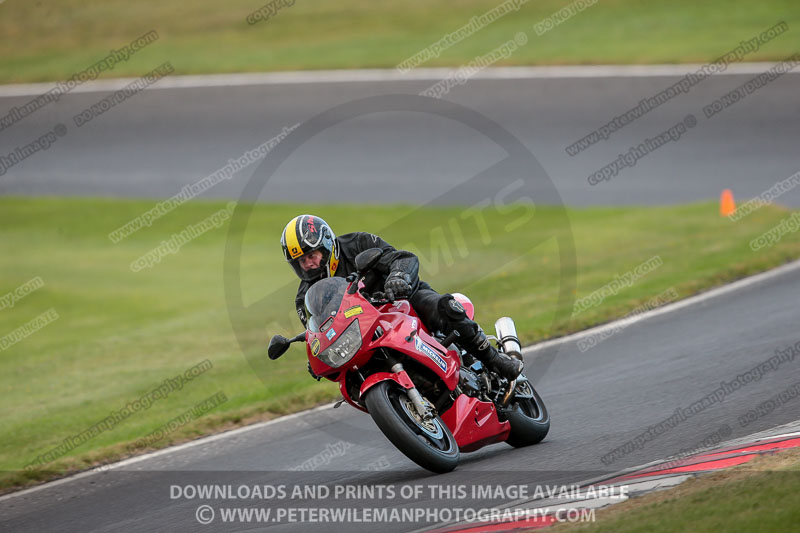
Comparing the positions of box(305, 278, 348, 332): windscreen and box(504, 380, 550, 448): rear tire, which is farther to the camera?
box(504, 380, 550, 448): rear tire

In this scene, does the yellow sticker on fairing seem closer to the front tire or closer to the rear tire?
the front tire

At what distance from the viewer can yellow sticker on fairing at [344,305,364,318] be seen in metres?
7.15

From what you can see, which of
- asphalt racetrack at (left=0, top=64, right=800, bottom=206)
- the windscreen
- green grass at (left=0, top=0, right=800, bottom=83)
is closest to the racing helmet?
the windscreen

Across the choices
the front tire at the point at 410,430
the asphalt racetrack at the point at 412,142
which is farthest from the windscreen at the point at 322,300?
the asphalt racetrack at the point at 412,142

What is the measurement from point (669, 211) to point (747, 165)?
261 centimetres

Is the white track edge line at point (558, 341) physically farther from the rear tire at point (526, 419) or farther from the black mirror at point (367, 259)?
the black mirror at point (367, 259)

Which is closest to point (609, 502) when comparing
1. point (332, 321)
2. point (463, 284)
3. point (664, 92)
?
point (332, 321)

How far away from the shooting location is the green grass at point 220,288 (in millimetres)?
11656

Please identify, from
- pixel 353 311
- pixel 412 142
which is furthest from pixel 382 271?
pixel 412 142

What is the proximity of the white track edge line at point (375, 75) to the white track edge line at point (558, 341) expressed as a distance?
11.8 m

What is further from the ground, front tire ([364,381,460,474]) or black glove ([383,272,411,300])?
black glove ([383,272,411,300])

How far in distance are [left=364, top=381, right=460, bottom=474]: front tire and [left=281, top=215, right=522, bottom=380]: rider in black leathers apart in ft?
2.46

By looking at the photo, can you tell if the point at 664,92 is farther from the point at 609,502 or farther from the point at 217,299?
the point at 609,502

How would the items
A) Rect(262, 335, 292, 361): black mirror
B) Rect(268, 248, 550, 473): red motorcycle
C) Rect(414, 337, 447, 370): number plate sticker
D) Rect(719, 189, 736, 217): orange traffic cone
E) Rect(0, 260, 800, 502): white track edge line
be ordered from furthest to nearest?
Rect(719, 189, 736, 217): orange traffic cone < Rect(0, 260, 800, 502): white track edge line < Rect(262, 335, 292, 361): black mirror < Rect(414, 337, 447, 370): number plate sticker < Rect(268, 248, 550, 473): red motorcycle
